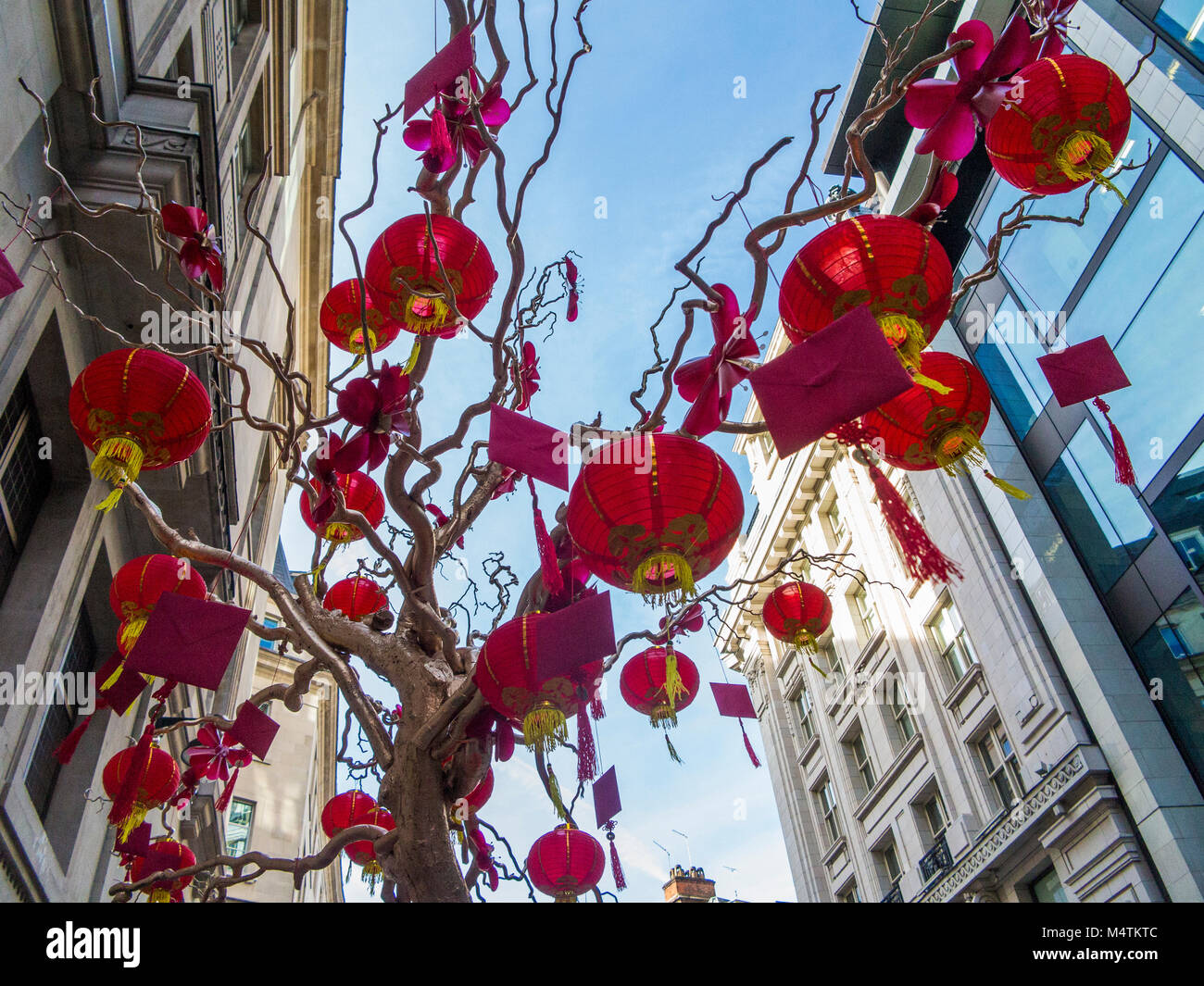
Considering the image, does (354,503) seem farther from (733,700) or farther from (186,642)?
(733,700)

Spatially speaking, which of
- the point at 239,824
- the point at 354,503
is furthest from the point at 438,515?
the point at 239,824

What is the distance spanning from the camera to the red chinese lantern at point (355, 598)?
7020 mm

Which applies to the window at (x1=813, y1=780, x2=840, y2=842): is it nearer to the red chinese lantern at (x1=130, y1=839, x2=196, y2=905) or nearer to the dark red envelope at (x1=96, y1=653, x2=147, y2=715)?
the red chinese lantern at (x1=130, y1=839, x2=196, y2=905)

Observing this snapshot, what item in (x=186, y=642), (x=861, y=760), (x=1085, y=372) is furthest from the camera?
(x=861, y=760)

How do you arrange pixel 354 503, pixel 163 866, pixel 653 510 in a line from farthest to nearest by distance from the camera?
pixel 354 503 < pixel 163 866 < pixel 653 510

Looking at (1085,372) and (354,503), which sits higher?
(354,503)

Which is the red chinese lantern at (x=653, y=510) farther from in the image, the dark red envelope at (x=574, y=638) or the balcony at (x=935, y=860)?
the balcony at (x=935, y=860)

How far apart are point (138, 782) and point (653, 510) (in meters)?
5.06

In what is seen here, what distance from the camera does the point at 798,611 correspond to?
7.61m

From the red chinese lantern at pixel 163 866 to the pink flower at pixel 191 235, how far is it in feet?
13.5

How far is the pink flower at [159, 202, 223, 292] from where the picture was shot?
545cm

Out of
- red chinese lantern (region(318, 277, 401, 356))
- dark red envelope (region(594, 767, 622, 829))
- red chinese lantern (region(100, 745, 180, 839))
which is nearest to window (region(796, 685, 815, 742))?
dark red envelope (region(594, 767, 622, 829))

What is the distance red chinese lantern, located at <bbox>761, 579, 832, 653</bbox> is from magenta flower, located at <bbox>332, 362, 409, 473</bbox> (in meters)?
4.36
